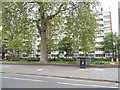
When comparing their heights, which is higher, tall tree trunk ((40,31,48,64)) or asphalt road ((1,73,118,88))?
tall tree trunk ((40,31,48,64))

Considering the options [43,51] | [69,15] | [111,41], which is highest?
[69,15]

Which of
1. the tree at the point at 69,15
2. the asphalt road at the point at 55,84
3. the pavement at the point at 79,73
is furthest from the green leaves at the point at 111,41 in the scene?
the asphalt road at the point at 55,84

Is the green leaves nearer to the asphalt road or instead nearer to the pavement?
the pavement

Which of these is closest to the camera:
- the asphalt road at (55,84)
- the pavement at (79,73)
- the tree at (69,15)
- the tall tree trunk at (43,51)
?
the asphalt road at (55,84)

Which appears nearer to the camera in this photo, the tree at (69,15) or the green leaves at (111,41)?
the tree at (69,15)

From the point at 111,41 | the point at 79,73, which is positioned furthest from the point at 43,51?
the point at 111,41

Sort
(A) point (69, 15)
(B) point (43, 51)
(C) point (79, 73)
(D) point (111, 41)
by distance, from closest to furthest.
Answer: (C) point (79, 73)
(A) point (69, 15)
(B) point (43, 51)
(D) point (111, 41)

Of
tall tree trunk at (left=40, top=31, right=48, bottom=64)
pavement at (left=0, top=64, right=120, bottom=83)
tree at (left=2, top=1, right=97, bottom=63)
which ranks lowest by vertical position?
pavement at (left=0, top=64, right=120, bottom=83)

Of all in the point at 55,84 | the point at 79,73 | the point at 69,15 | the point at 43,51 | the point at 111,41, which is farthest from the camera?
the point at 111,41

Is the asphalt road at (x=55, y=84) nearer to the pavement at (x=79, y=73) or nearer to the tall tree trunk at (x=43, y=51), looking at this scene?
the pavement at (x=79, y=73)

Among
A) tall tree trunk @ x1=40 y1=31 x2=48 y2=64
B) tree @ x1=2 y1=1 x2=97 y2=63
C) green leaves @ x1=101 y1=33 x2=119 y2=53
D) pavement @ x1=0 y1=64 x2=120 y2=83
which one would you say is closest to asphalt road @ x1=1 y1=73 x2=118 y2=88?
pavement @ x1=0 y1=64 x2=120 y2=83

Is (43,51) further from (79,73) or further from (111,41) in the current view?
(111,41)

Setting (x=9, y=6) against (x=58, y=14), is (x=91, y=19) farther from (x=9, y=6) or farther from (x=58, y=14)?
(x=9, y=6)

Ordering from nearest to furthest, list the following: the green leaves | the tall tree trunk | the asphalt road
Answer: the asphalt road < the tall tree trunk < the green leaves
